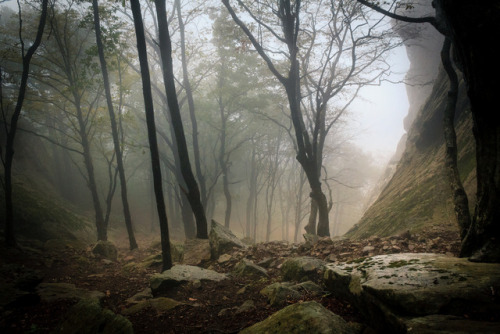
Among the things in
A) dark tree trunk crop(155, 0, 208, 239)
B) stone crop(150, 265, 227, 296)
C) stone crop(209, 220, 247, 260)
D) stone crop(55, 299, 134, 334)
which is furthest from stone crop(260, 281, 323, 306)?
dark tree trunk crop(155, 0, 208, 239)

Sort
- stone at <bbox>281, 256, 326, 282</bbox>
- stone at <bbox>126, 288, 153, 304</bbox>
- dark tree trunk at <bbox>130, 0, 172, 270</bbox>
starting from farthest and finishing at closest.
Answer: dark tree trunk at <bbox>130, 0, 172, 270</bbox> → stone at <bbox>126, 288, 153, 304</bbox> → stone at <bbox>281, 256, 326, 282</bbox>

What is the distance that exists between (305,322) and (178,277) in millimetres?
3150

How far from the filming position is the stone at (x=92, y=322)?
2.90 metres

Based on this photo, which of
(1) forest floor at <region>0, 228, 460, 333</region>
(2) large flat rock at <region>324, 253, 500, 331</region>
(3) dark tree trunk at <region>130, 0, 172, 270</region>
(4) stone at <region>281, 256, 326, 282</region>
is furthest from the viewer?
(3) dark tree trunk at <region>130, 0, 172, 270</region>

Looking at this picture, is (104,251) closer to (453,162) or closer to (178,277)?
(178,277)

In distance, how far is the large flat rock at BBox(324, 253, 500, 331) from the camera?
1.94 metres

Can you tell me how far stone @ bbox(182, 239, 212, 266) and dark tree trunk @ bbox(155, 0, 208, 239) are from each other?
369mm

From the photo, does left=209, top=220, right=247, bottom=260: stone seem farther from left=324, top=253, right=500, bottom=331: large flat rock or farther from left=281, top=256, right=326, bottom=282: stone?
left=324, top=253, right=500, bottom=331: large flat rock

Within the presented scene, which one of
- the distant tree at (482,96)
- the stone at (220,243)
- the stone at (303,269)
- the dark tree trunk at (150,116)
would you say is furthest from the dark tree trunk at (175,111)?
the distant tree at (482,96)

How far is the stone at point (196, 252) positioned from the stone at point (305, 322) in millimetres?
4567

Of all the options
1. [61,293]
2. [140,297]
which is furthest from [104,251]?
[140,297]

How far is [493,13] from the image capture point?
2.04 metres

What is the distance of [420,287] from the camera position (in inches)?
85.1

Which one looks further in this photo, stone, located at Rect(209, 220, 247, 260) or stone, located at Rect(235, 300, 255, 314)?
stone, located at Rect(209, 220, 247, 260)
